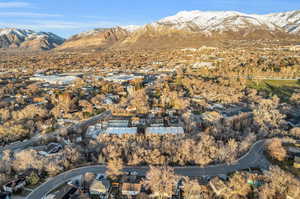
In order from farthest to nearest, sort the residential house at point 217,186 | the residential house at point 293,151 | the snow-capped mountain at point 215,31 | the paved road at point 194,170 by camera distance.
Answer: the snow-capped mountain at point 215,31
the residential house at point 293,151
the paved road at point 194,170
the residential house at point 217,186

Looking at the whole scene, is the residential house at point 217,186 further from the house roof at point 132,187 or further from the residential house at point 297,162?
the residential house at point 297,162

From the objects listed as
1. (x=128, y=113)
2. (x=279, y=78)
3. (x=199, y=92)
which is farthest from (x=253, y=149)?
(x=279, y=78)

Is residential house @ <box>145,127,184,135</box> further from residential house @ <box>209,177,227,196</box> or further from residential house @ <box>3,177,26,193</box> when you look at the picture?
residential house @ <box>3,177,26,193</box>

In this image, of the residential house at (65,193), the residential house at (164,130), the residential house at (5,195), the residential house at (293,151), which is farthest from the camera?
the residential house at (164,130)

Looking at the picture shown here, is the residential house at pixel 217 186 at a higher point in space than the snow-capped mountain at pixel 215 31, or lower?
lower

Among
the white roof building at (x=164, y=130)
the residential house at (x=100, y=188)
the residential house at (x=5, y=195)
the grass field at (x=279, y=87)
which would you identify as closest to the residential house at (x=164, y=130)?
the white roof building at (x=164, y=130)

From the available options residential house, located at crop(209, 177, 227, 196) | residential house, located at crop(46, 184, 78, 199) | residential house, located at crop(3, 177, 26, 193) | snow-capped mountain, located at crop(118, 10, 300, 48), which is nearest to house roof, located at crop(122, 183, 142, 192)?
residential house, located at crop(46, 184, 78, 199)

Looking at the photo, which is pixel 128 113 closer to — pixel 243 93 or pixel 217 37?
pixel 243 93

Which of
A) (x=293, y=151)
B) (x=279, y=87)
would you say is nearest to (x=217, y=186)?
(x=293, y=151)
